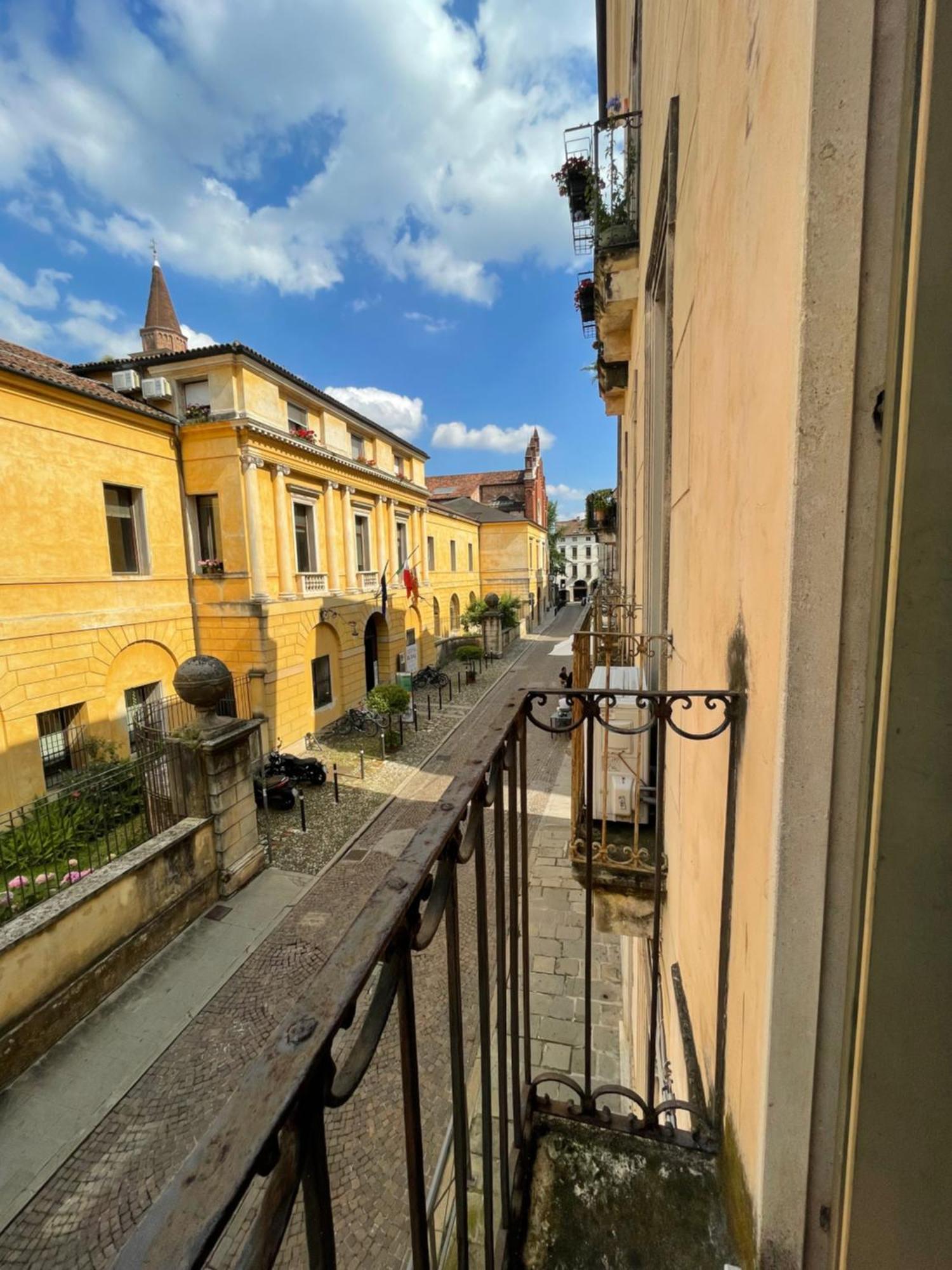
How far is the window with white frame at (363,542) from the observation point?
18156mm

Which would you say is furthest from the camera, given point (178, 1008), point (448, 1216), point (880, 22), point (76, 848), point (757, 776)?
point (76, 848)

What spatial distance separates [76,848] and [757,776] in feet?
27.2

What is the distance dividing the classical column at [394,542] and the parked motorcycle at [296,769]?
9.63 metres

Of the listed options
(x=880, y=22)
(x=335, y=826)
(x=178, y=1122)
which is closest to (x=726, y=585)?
(x=880, y=22)

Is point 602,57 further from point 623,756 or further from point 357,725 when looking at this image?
Answer: point 357,725

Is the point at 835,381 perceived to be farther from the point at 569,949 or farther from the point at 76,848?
the point at 76,848

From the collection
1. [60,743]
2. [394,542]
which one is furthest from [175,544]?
[394,542]

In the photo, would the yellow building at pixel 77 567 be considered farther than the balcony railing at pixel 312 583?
No

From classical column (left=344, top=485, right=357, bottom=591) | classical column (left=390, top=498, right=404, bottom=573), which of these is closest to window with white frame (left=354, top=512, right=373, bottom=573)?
classical column (left=344, top=485, right=357, bottom=591)

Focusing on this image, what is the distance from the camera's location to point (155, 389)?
41.3 feet

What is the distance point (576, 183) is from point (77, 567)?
34.9 ft

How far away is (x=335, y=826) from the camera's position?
33.2ft

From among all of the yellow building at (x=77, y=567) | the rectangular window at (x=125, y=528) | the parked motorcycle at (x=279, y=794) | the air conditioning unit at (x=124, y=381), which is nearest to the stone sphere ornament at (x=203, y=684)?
the parked motorcycle at (x=279, y=794)

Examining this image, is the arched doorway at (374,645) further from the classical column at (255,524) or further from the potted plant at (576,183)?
the potted plant at (576,183)
